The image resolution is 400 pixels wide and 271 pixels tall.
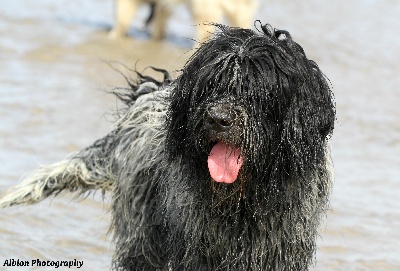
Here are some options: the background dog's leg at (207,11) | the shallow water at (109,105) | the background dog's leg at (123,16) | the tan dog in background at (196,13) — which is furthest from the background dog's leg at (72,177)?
the background dog's leg at (123,16)

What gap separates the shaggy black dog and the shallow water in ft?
4.95

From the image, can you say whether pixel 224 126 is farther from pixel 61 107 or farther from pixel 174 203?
pixel 61 107

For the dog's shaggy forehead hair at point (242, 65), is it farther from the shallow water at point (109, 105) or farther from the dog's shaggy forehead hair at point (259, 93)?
the shallow water at point (109, 105)

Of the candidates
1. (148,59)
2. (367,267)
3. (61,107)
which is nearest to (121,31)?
(148,59)

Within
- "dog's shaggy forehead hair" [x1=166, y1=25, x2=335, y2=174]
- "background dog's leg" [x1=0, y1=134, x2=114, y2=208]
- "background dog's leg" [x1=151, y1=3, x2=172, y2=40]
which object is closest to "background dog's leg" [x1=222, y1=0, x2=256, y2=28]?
"background dog's leg" [x1=151, y1=3, x2=172, y2=40]

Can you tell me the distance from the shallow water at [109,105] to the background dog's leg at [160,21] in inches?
7.9

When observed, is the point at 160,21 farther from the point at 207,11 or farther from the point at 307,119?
the point at 307,119

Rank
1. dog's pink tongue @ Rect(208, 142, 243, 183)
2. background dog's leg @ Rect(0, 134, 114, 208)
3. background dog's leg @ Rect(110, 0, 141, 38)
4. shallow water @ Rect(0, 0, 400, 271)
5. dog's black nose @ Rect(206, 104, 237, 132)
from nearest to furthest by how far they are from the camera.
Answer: dog's black nose @ Rect(206, 104, 237, 132)
dog's pink tongue @ Rect(208, 142, 243, 183)
background dog's leg @ Rect(0, 134, 114, 208)
shallow water @ Rect(0, 0, 400, 271)
background dog's leg @ Rect(110, 0, 141, 38)

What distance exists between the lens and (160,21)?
14133 mm

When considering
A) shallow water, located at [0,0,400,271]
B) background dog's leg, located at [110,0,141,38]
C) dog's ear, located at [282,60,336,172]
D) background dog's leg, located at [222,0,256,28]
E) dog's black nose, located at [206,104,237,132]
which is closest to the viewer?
dog's black nose, located at [206,104,237,132]

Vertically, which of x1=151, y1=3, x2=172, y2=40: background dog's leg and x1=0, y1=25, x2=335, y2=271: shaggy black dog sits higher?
x1=151, y1=3, x2=172, y2=40: background dog's leg

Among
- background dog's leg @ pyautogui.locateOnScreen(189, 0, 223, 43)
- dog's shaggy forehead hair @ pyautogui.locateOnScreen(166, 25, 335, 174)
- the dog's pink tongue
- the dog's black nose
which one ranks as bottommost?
the dog's pink tongue

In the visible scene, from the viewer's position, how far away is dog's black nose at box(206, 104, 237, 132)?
4.18 metres

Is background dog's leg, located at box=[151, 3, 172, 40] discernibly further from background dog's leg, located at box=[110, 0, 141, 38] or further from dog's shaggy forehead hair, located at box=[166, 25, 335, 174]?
dog's shaggy forehead hair, located at box=[166, 25, 335, 174]
